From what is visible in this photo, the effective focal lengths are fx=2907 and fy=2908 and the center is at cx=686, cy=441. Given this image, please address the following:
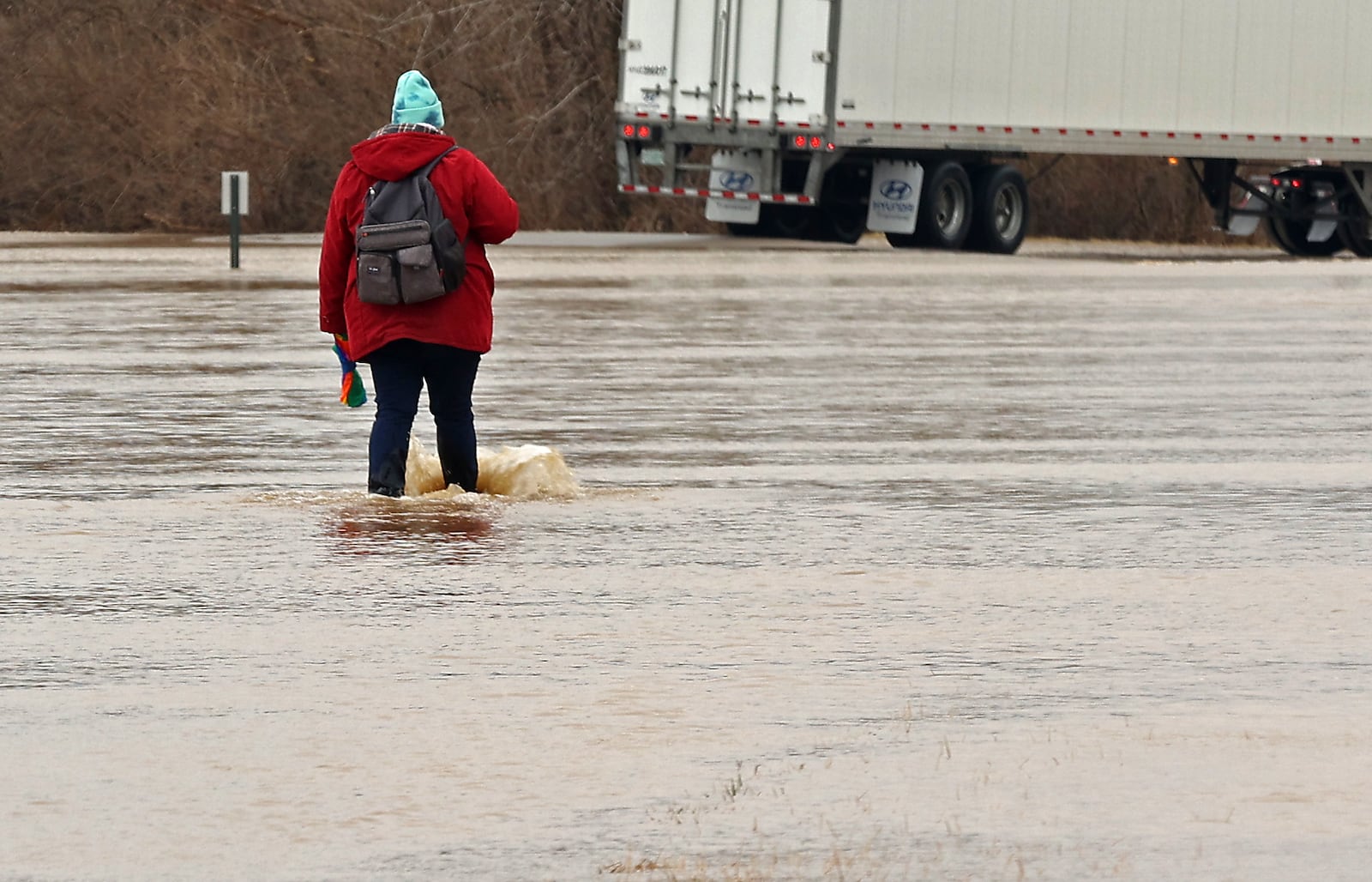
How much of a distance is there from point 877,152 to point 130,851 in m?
29.7

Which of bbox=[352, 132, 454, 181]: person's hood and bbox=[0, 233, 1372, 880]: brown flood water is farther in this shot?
bbox=[352, 132, 454, 181]: person's hood

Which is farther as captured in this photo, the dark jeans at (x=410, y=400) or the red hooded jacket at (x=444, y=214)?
the dark jeans at (x=410, y=400)

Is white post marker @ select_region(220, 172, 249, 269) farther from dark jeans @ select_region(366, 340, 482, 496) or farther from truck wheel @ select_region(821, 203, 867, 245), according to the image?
dark jeans @ select_region(366, 340, 482, 496)

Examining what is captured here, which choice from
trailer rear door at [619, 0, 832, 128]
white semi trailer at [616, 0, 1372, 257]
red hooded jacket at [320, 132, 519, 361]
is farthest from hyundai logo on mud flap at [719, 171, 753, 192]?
red hooded jacket at [320, 132, 519, 361]

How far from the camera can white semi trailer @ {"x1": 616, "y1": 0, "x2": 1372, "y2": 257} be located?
3319 cm

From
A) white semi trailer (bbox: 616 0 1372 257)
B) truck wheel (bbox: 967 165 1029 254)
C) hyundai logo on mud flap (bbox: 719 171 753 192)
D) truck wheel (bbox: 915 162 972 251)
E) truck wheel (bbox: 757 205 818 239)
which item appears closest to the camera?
white semi trailer (bbox: 616 0 1372 257)

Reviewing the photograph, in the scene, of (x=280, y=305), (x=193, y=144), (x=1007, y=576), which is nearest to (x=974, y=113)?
(x=193, y=144)

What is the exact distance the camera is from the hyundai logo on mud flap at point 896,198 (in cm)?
3403

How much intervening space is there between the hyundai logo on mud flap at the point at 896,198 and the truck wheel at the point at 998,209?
1.22m

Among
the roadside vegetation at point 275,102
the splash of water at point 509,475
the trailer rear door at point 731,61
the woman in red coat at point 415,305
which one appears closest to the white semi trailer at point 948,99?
the trailer rear door at point 731,61

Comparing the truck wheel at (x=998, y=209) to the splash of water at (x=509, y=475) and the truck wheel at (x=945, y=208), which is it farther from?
the splash of water at (x=509, y=475)

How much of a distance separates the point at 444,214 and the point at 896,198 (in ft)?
79.8

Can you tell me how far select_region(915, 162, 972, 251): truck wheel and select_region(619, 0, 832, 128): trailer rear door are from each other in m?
2.26

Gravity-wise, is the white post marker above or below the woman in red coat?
below
